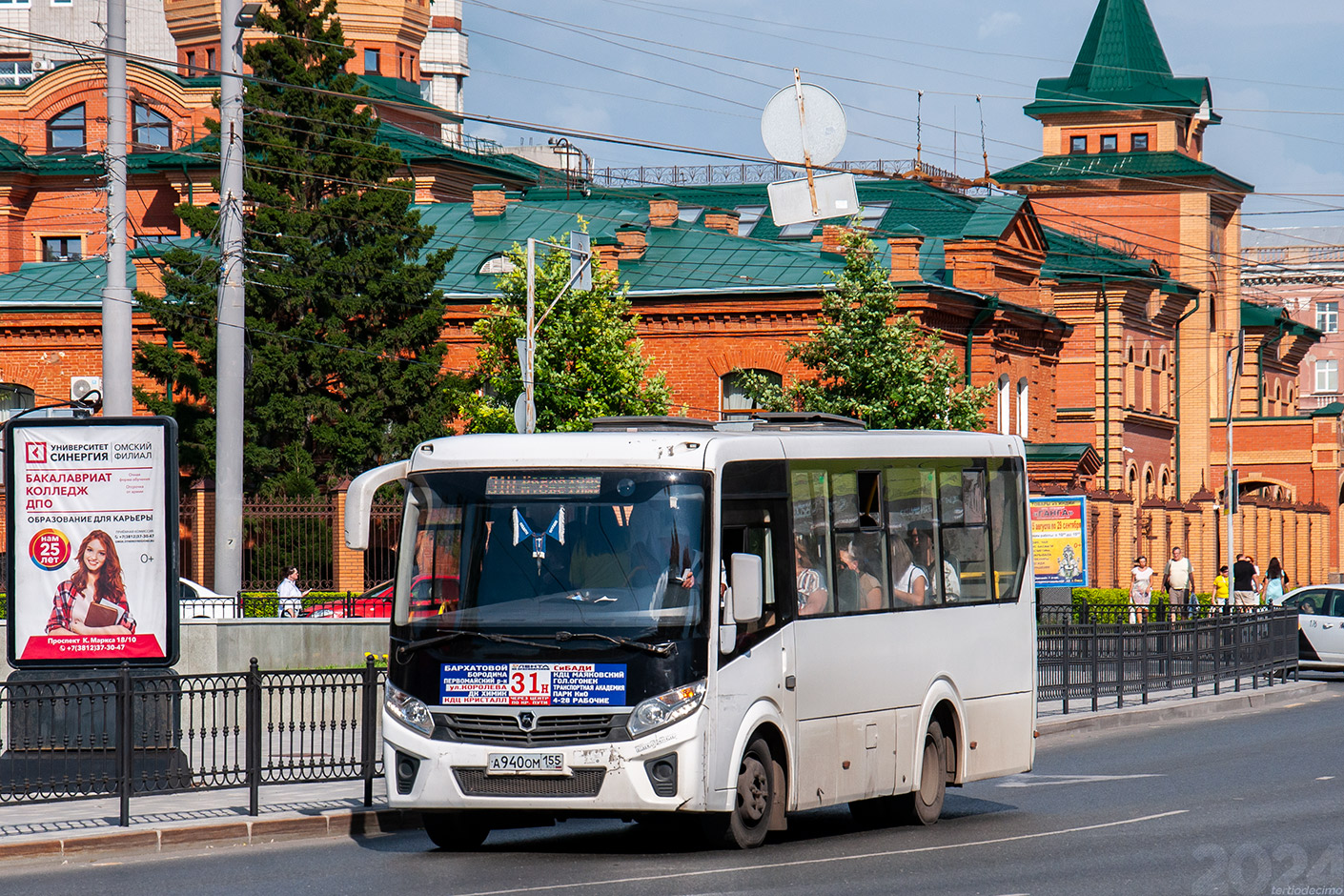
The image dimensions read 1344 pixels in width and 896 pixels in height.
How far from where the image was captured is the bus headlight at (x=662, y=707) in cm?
1193

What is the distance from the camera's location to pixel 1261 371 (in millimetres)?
88500

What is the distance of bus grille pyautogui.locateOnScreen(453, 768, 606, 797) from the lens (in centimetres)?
1192

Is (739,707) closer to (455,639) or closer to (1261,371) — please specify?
(455,639)

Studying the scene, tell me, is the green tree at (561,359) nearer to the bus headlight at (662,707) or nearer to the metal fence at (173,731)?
the metal fence at (173,731)

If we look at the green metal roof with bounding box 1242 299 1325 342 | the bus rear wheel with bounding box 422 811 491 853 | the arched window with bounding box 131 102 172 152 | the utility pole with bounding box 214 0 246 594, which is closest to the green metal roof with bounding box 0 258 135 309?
the arched window with bounding box 131 102 172 152

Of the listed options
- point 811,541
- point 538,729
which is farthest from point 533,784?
point 811,541

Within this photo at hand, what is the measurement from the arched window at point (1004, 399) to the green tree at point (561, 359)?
14920mm

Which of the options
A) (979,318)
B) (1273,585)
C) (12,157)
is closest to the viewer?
(1273,585)

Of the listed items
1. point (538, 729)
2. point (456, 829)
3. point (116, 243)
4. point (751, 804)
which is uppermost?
point (116, 243)

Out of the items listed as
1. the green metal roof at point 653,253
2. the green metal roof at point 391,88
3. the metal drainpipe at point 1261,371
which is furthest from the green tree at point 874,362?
the metal drainpipe at point 1261,371

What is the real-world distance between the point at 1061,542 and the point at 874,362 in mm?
15520

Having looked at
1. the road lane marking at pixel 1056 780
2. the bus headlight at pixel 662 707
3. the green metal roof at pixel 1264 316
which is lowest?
the road lane marking at pixel 1056 780

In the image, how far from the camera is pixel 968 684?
14.8 metres

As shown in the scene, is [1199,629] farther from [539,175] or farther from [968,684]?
[539,175]
